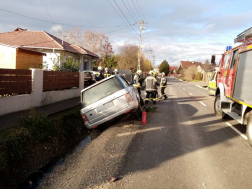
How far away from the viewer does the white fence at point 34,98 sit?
299 inches

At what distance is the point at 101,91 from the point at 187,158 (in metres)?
3.43

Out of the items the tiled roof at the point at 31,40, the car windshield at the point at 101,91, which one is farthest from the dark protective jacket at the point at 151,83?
the tiled roof at the point at 31,40

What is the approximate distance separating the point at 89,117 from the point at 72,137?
943 millimetres

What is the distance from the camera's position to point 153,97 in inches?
489

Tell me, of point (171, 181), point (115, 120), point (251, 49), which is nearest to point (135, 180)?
point (171, 181)

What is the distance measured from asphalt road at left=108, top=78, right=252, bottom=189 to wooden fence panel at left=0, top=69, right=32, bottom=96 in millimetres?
4479

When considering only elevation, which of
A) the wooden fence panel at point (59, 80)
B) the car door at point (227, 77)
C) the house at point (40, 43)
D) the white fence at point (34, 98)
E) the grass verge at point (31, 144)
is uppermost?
the house at point (40, 43)

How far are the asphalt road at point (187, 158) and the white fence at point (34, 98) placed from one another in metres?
4.25

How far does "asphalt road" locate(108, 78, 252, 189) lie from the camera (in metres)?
4.03

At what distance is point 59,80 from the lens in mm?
11555

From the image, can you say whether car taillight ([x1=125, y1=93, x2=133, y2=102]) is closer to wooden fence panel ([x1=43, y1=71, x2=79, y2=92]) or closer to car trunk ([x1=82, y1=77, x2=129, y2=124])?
car trunk ([x1=82, y1=77, x2=129, y2=124])

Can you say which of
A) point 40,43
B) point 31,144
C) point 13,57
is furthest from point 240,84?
point 40,43

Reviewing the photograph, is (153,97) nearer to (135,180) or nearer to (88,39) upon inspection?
(135,180)

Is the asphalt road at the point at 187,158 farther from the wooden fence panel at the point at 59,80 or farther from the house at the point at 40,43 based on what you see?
the house at the point at 40,43
